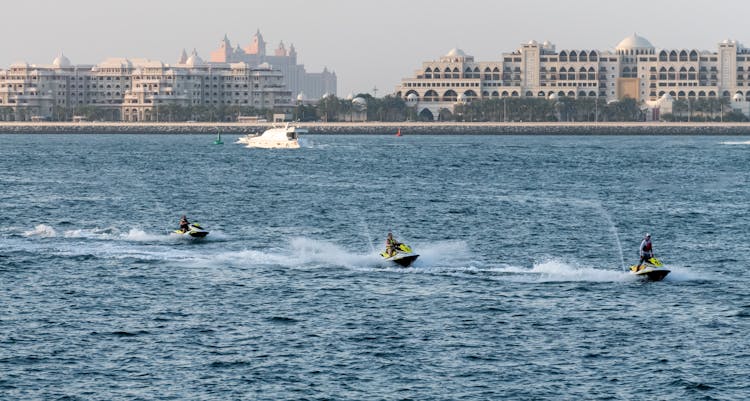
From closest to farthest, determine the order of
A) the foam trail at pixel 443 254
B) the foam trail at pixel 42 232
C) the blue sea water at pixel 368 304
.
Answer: the blue sea water at pixel 368 304
the foam trail at pixel 443 254
the foam trail at pixel 42 232

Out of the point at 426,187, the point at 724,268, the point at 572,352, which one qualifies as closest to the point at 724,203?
the point at 426,187

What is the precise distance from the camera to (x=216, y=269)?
231ft

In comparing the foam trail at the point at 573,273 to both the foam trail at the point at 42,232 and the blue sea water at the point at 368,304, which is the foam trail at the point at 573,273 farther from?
the foam trail at the point at 42,232

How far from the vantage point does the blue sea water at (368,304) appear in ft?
153

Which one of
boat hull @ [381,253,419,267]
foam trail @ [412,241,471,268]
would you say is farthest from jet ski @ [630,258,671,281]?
boat hull @ [381,253,419,267]

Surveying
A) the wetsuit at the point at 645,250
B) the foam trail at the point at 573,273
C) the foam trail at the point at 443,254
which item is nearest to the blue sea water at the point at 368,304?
the foam trail at the point at 573,273

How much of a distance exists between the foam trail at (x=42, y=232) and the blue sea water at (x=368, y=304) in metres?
0.52

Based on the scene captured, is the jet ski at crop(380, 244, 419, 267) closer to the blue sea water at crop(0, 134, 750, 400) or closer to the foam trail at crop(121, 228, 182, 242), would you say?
the blue sea water at crop(0, 134, 750, 400)

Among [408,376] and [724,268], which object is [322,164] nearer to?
[724,268]

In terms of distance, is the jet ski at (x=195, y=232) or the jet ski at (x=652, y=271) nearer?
the jet ski at (x=652, y=271)

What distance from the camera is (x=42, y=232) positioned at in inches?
3450

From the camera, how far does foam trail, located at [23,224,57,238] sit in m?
86.4

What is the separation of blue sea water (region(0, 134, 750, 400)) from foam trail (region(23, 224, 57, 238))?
523mm

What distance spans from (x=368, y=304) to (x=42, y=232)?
35813 millimetres
